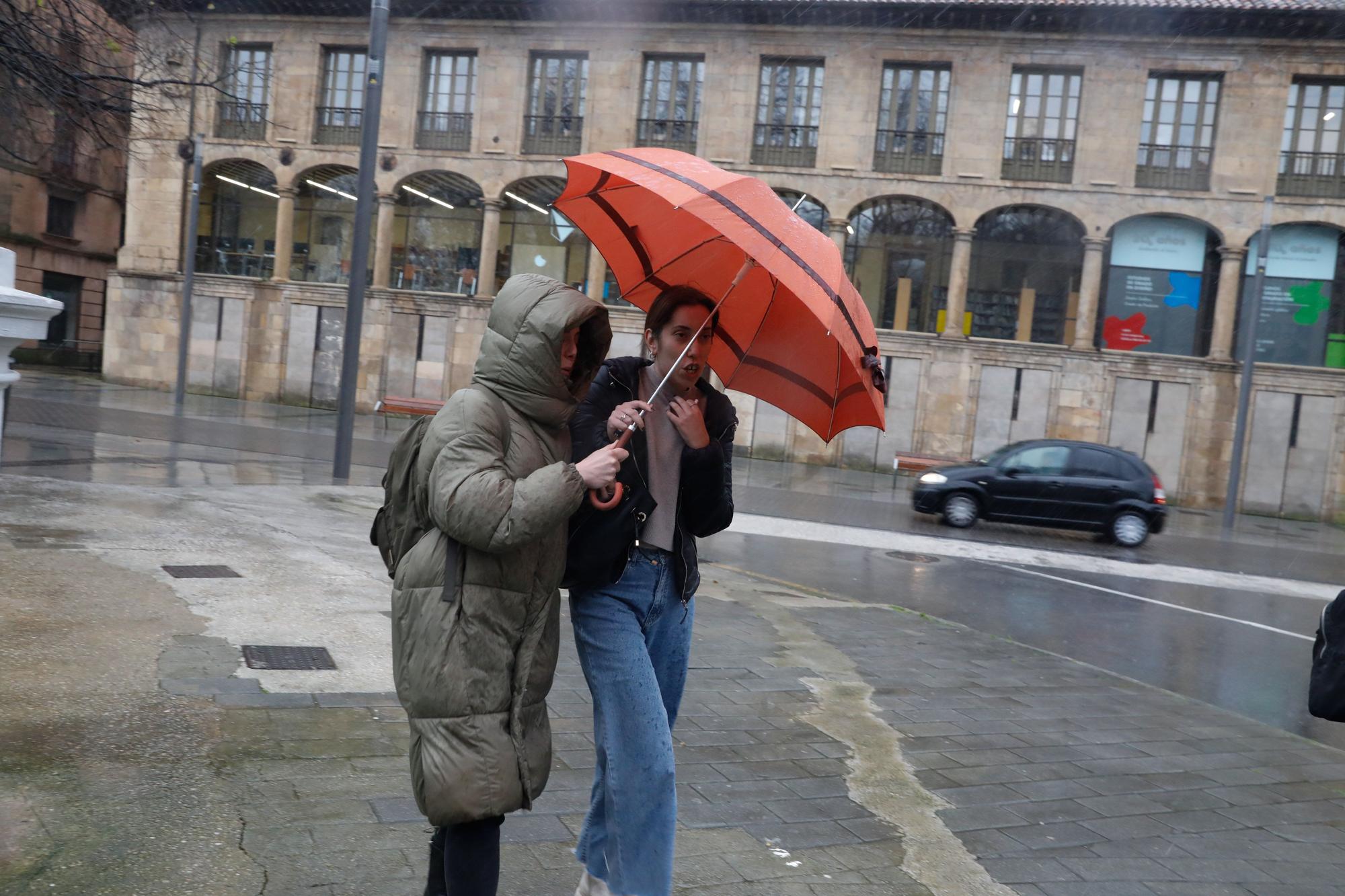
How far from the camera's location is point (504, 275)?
32469 mm

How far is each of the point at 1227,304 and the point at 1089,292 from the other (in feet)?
10.4

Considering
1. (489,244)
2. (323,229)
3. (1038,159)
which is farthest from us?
(323,229)

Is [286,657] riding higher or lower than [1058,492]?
lower

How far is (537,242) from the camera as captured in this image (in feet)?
106

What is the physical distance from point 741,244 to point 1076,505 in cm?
1471

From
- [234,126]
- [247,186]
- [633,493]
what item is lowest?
[633,493]

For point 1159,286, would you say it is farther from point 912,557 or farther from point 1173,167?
point 912,557

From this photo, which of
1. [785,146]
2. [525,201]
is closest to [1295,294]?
[785,146]

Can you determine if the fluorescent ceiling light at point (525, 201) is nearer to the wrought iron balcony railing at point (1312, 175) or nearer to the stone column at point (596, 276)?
the stone column at point (596, 276)

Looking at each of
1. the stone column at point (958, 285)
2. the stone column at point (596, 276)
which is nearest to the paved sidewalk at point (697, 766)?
the stone column at point (958, 285)

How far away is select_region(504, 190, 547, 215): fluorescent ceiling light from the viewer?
3130 cm

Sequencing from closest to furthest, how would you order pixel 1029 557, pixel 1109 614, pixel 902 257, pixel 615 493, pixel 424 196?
pixel 615 493
pixel 1109 614
pixel 1029 557
pixel 902 257
pixel 424 196

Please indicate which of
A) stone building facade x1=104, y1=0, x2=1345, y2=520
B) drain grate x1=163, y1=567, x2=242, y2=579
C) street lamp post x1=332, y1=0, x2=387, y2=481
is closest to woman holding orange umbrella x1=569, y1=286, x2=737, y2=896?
drain grate x1=163, y1=567, x2=242, y2=579

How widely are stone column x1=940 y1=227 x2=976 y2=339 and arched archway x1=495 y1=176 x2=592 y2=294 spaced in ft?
32.8
